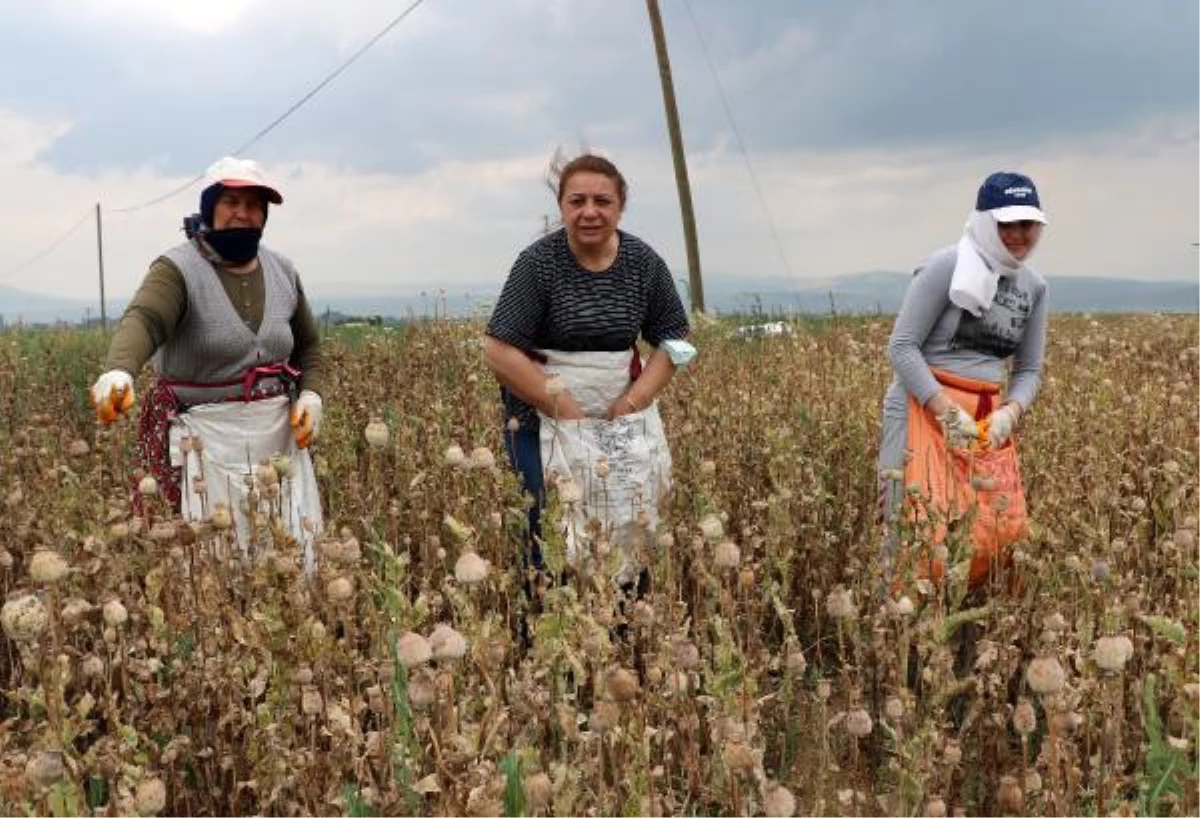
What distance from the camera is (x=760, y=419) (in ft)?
17.0

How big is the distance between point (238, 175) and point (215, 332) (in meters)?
0.44

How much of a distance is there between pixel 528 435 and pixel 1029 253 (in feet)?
5.19

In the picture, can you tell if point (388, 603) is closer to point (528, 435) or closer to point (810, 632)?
point (528, 435)

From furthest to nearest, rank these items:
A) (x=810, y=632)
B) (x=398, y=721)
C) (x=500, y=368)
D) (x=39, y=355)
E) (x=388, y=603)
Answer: (x=39, y=355)
(x=810, y=632)
(x=500, y=368)
(x=388, y=603)
(x=398, y=721)

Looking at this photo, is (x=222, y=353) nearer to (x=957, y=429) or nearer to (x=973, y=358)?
(x=957, y=429)

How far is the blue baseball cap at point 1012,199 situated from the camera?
3.33 meters

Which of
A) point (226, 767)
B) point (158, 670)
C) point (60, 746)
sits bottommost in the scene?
point (226, 767)

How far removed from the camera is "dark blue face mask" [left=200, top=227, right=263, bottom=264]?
129 inches

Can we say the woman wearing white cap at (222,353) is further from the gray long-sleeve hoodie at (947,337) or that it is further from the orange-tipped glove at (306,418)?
the gray long-sleeve hoodie at (947,337)

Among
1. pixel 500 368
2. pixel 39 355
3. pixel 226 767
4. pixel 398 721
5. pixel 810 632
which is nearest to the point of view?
pixel 398 721

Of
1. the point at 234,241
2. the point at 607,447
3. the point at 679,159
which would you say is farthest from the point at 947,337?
the point at 679,159

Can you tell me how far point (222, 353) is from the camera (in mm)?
3324

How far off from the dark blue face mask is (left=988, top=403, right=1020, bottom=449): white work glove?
87.1 inches

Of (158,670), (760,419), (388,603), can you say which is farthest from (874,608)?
(760,419)
